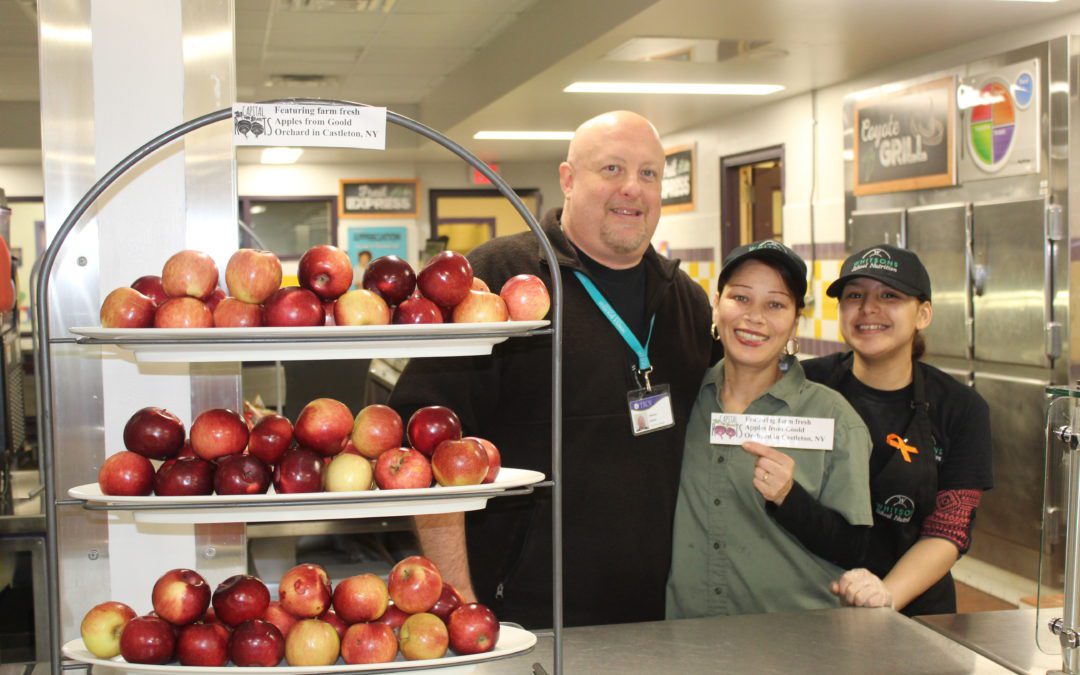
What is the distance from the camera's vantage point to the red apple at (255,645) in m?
1.40

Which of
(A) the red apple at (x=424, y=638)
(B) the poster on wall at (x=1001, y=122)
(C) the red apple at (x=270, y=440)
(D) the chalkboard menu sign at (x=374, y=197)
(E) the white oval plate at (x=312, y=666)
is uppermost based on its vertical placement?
(D) the chalkboard menu sign at (x=374, y=197)

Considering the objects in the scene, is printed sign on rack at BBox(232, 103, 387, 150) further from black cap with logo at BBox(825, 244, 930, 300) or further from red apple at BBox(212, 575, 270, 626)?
black cap with logo at BBox(825, 244, 930, 300)

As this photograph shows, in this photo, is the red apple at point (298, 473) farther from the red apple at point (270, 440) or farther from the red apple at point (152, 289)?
the red apple at point (152, 289)

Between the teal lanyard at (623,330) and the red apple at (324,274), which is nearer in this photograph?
the red apple at (324,274)

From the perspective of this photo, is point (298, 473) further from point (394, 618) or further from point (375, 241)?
point (375, 241)

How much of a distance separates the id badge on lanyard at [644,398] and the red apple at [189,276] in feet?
4.07

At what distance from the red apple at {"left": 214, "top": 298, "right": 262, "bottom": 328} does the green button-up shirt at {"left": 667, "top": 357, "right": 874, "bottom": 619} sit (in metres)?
1.30

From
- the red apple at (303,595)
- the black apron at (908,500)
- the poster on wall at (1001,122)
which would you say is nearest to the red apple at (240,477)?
the red apple at (303,595)

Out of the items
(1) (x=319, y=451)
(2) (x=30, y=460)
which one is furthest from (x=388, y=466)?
(2) (x=30, y=460)

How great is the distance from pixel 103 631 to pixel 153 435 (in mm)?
275

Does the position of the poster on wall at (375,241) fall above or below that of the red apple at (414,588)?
above

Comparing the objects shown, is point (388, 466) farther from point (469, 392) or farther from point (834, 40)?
point (834, 40)

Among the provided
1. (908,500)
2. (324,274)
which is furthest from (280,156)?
(324,274)

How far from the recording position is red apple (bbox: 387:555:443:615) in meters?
1.48
